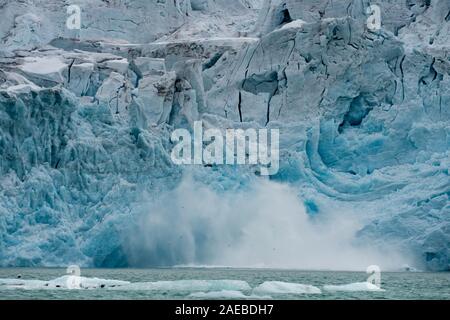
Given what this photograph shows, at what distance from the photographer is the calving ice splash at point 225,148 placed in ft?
67.0

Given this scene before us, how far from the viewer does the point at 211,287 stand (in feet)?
48.6

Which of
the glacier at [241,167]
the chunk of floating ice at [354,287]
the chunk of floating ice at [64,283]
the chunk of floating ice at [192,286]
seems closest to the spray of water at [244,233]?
the glacier at [241,167]

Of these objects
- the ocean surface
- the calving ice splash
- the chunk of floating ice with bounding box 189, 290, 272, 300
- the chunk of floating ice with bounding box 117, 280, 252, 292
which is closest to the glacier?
the calving ice splash

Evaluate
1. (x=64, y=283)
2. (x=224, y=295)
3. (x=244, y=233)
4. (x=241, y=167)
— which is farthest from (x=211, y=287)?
(x=241, y=167)

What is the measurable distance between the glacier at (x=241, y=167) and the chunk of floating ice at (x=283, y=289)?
463 centimetres

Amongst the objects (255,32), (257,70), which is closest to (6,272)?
(257,70)

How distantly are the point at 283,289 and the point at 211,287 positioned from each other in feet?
3.39

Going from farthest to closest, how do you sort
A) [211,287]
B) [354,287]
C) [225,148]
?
[225,148], [354,287], [211,287]

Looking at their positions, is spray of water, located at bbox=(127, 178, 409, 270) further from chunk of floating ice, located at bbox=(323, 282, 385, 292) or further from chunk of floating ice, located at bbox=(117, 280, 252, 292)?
chunk of floating ice, located at bbox=(117, 280, 252, 292)

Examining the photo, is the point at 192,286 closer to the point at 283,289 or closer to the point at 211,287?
the point at 211,287

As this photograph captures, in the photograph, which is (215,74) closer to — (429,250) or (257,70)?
(257,70)

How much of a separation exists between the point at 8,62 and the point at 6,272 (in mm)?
5712

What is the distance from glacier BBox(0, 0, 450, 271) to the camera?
1906 centimetres

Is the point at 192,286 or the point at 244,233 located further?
the point at 244,233
